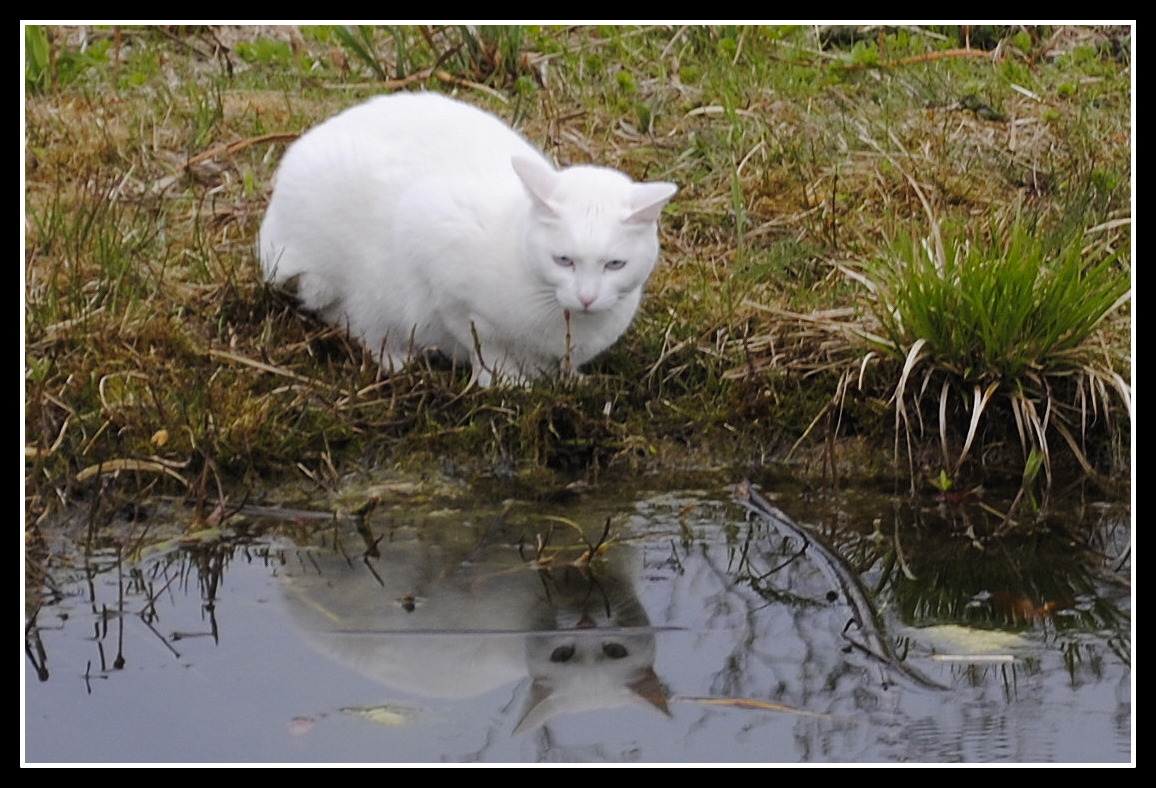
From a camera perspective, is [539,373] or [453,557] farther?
[539,373]

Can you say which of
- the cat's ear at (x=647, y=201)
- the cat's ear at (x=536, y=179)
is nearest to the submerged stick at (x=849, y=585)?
the cat's ear at (x=647, y=201)

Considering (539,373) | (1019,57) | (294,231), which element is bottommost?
(539,373)

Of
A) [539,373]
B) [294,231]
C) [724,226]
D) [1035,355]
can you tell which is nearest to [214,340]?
[294,231]

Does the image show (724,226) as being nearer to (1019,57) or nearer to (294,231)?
(294,231)

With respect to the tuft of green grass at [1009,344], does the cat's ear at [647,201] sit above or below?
above

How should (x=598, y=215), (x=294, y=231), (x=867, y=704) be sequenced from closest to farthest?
(x=867, y=704)
(x=598, y=215)
(x=294, y=231)

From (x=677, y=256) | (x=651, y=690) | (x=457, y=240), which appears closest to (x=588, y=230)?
(x=457, y=240)

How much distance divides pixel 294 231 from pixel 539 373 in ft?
3.10

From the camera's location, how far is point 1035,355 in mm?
4031

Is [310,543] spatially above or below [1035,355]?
below

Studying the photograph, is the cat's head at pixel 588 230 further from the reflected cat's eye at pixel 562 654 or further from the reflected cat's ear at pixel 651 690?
the reflected cat's ear at pixel 651 690

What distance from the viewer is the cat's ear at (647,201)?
3830 millimetres

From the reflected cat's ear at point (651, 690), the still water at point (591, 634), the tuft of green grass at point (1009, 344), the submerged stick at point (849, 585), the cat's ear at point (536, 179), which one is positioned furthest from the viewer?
the tuft of green grass at point (1009, 344)

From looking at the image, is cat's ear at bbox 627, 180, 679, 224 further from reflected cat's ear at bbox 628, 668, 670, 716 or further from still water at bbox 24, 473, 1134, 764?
reflected cat's ear at bbox 628, 668, 670, 716
